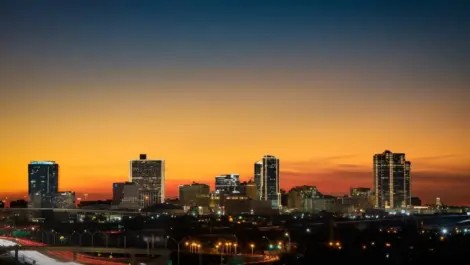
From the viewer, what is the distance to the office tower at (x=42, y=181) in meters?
136

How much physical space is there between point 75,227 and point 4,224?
2088cm

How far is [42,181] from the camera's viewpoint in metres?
136

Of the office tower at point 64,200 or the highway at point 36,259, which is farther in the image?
the office tower at point 64,200

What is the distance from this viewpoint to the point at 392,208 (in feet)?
511

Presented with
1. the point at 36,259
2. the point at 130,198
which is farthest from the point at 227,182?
the point at 36,259

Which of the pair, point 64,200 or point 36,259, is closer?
point 36,259

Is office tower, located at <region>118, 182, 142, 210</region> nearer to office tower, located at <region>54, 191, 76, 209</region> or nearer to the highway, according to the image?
office tower, located at <region>54, 191, 76, 209</region>

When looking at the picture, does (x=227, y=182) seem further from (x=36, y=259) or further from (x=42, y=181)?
(x=36, y=259)

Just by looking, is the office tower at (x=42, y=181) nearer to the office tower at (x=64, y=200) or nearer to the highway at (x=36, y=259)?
the office tower at (x=64, y=200)

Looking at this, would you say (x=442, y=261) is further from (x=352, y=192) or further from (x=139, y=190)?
(x=352, y=192)

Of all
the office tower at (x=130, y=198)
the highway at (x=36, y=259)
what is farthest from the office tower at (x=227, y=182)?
the highway at (x=36, y=259)

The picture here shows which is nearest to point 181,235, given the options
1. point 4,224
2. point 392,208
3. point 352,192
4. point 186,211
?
point 4,224

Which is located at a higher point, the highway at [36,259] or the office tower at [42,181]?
the office tower at [42,181]

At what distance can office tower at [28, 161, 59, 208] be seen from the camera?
135625 millimetres
